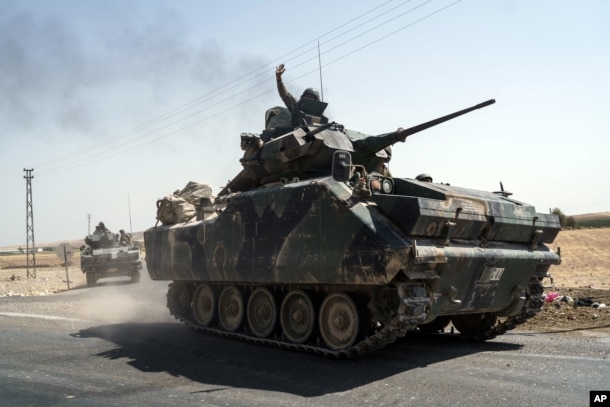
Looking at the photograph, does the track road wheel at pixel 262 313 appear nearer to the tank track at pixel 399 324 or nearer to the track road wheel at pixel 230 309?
the track road wheel at pixel 230 309

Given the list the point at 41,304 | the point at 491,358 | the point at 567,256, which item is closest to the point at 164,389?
the point at 491,358

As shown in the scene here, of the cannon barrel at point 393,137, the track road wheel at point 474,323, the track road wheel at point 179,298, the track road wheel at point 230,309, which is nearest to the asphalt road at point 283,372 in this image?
the track road wheel at point 474,323

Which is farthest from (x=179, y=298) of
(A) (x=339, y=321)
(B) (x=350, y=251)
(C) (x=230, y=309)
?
(B) (x=350, y=251)

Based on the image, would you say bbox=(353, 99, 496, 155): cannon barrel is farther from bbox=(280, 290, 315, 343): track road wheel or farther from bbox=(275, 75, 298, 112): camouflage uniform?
bbox=(280, 290, 315, 343): track road wheel

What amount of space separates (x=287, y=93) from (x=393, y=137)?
11.6 feet

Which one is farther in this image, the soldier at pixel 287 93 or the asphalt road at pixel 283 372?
the soldier at pixel 287 93

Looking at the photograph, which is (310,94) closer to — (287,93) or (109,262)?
(287,93)

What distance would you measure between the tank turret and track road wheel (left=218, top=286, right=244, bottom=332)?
218 centimetres

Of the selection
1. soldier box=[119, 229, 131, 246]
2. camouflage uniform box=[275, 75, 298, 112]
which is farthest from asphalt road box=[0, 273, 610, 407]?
soldier box=[119, 229, 131, 246]

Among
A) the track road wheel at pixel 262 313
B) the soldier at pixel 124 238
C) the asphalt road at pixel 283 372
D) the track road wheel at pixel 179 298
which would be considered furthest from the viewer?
the soldier at pixel 124 238

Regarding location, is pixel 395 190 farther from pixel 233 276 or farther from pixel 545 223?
pixel 233 276

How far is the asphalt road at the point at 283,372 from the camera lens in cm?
679

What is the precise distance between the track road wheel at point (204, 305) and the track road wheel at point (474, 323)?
471cm

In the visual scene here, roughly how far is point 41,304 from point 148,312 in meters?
4.70
